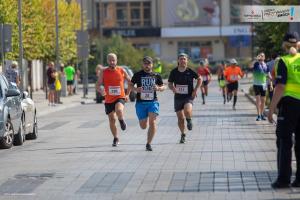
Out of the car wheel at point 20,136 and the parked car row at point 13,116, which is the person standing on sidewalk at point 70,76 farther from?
the car wheel at point 20,136

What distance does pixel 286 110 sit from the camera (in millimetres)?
11625

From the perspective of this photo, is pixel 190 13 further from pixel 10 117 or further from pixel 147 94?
pixel 147 94

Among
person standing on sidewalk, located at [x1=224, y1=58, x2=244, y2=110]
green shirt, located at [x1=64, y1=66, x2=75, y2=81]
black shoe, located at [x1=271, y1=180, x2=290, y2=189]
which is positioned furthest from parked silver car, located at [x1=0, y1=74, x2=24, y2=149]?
green shirt, located at [x1=64, y1=66, x2=75, y2=81]

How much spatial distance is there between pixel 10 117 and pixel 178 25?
81.3m

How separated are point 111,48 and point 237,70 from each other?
35.6m

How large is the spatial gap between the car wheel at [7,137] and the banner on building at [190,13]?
80.2 metres

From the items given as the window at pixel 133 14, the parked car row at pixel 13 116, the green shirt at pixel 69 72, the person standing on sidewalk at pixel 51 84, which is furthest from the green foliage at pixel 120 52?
the parked car row at pixel 13 116

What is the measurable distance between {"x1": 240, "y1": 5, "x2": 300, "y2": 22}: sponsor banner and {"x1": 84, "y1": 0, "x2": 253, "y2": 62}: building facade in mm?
77053

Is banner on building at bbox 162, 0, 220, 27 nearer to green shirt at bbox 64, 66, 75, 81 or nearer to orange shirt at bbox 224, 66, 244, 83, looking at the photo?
green shirt at bbox 64, 66, 75, 81

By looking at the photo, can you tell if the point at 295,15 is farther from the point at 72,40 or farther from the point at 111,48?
the point at 111,48

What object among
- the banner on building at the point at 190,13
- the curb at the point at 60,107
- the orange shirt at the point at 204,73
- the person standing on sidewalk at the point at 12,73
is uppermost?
the banner on building at the point at 190,13

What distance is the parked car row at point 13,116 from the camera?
18531mm

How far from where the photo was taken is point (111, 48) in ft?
227

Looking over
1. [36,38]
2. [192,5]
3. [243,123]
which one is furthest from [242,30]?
[243,123]
